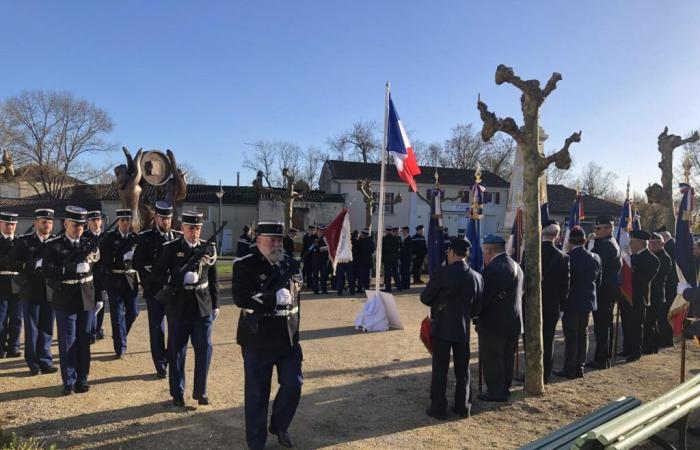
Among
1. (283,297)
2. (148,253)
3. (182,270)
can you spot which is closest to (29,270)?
(148,253)

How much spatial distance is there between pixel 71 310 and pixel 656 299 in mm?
9455

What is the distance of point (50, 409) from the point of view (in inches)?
209

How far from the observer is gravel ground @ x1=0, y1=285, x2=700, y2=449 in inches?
187

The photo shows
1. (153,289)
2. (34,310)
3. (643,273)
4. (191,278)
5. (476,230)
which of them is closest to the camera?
(191,278)

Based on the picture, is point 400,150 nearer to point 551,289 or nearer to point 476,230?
point 476,230

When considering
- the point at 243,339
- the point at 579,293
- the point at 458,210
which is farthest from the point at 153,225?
the point at 458,210

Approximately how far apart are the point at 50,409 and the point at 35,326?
2023mm

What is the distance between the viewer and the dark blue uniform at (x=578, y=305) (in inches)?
268

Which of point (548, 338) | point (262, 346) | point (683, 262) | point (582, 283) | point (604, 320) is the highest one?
point (683, 262)

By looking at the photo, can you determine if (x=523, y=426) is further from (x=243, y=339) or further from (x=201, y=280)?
(x=201, y=280)

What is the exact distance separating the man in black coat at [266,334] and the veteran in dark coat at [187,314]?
1.19m

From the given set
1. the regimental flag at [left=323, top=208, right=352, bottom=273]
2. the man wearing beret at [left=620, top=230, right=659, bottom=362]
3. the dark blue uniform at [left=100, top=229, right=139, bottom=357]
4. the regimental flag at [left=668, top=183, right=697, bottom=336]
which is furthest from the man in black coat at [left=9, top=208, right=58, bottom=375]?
the man wearing beret at [left=620, top=230, right=659, bottom=362]

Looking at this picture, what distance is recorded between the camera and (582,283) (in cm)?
682

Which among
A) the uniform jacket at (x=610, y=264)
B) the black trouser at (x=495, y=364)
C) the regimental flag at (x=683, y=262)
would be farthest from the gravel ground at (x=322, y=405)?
the uniform jacket at (x=610, y=264)
